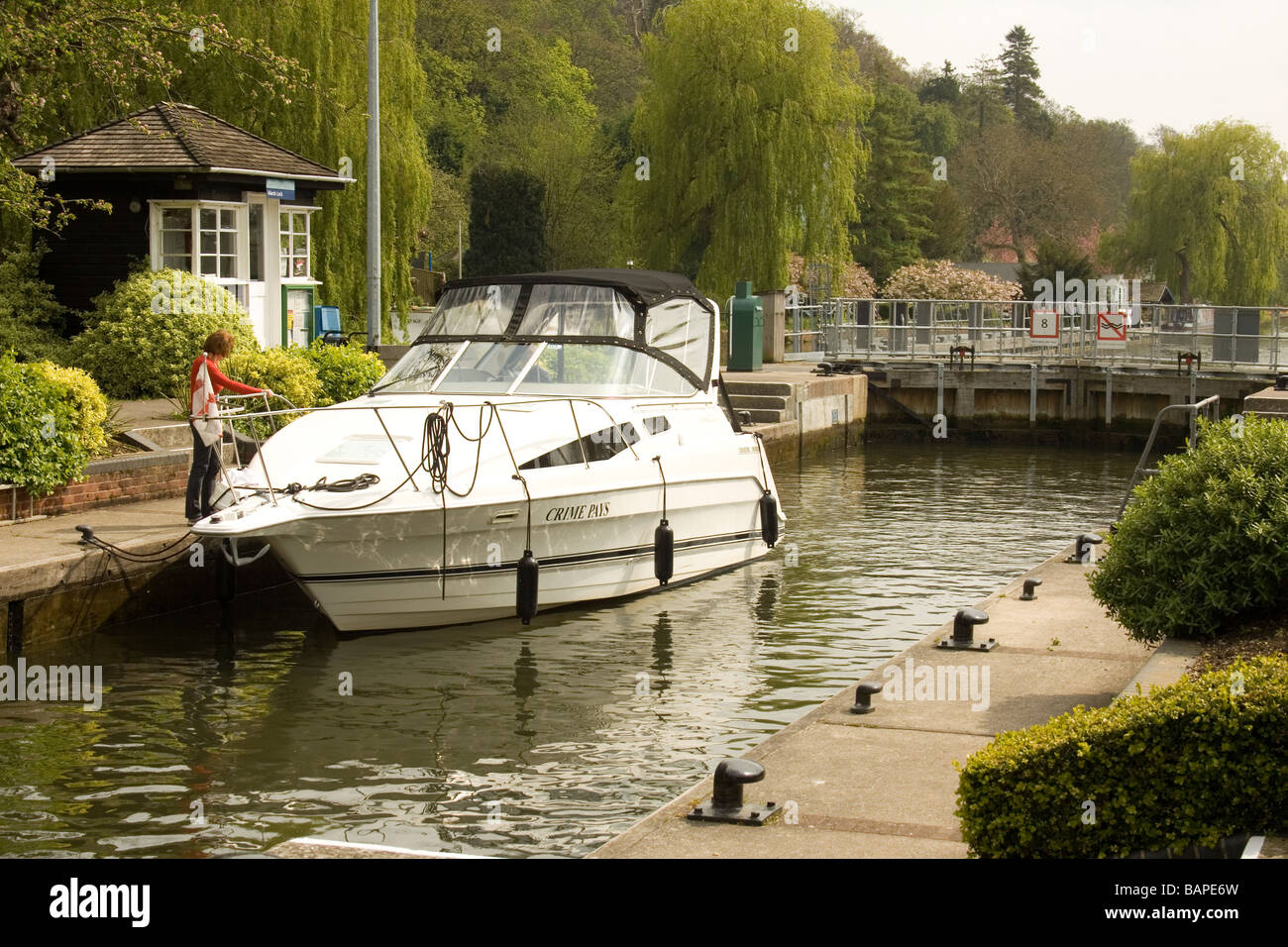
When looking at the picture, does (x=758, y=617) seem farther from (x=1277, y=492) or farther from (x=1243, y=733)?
(x=1243, y=733)

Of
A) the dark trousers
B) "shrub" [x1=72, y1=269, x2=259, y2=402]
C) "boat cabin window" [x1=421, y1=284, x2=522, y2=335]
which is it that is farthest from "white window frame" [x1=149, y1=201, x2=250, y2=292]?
the dark trousers

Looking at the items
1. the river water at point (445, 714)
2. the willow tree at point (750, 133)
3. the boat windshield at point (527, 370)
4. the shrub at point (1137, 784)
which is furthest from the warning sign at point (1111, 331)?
the shrub at point (1137, 784)

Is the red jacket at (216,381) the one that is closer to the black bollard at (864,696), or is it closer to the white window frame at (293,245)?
the black bollard at (864,696)

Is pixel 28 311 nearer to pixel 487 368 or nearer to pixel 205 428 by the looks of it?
pixel 205 428

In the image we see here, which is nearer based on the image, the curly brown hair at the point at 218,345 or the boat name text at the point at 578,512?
the boat name text at the point at 578,512

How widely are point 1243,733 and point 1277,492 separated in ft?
12.2

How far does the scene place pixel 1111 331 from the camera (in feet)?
125

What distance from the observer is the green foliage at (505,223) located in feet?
191

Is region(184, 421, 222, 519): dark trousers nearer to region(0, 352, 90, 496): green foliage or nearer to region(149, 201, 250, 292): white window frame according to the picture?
region(0, 352, 90, 496): green foliage

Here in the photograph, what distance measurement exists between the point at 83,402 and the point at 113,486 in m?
0.98

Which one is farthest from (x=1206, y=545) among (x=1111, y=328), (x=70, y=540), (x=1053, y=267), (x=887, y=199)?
(x=1053, y=267)

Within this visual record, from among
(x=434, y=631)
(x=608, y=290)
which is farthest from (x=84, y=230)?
(x=434, y=631)

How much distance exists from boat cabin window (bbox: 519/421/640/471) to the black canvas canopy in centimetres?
205

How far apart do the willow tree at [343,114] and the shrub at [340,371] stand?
374 inches
